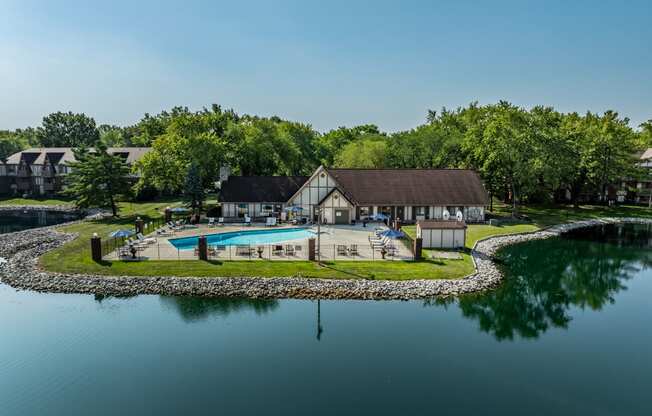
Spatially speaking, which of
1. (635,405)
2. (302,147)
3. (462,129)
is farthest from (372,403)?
(462,129)

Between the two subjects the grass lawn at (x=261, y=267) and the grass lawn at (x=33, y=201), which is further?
the grass lawn at (x=33, y=201)

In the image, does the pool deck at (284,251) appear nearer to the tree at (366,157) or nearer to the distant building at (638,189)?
the tree at (366,157)

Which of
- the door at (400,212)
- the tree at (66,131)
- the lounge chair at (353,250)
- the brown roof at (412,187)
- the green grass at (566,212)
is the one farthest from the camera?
the tree at (66,131)

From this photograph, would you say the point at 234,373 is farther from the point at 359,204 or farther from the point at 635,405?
the point at 359,204

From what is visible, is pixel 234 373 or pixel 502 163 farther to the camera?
pixel 502 163

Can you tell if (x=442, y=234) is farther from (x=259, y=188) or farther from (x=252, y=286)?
(x=259, y=188)

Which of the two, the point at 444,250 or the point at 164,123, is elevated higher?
the point at 164,123

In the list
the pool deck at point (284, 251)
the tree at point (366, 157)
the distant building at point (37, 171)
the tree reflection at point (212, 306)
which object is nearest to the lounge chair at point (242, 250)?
the pool deck at point (284, 251)
